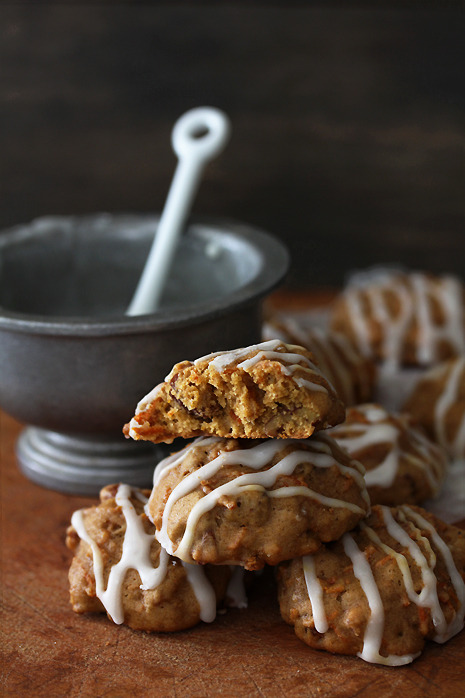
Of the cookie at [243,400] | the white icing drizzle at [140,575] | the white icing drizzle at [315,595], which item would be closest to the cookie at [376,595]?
the white icing drizzle at [315,595]

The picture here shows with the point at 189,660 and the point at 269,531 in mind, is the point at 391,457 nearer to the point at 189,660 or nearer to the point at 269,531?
the point at 269,531

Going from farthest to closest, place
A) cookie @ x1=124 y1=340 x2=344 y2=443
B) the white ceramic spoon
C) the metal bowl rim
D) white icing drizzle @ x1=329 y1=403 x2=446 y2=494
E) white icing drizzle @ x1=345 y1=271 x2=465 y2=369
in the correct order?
white icing drizzle @ x1=345 y1=271 x2=465 y2=369 < the white ceramic spoon < white icing drizzle @ x1=329 y1=403 x2=446 y2=494 < the metal bowl rim < cookie @ x1=124 y1=340 x2=344 y2=443

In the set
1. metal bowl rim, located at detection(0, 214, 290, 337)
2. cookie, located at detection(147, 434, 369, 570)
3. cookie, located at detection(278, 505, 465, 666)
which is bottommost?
cookie, located at detection(278, 505, 465, 666)

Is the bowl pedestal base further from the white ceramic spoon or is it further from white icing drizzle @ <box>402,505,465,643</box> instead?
white icing drizzle @ <box>402,505,465,643</box>

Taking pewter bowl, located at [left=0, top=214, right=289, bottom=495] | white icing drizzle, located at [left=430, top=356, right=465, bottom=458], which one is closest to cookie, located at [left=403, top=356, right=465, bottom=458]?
white icing drizzle, located at [left=430, top=356, right=465, bottom=458]

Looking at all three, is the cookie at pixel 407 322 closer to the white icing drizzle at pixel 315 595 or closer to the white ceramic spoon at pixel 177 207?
the white ceramic spoon at pixel 177 207

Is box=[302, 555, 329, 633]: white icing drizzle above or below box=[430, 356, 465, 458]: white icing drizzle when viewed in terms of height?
above

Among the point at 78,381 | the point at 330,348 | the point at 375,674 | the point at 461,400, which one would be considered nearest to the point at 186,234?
the point at 330,348

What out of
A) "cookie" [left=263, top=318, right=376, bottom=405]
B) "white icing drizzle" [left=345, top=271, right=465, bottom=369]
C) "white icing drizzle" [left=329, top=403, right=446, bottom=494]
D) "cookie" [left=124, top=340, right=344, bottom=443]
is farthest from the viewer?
"white icing drizzle" [left=345, top=271, right=465, bottom=369]
